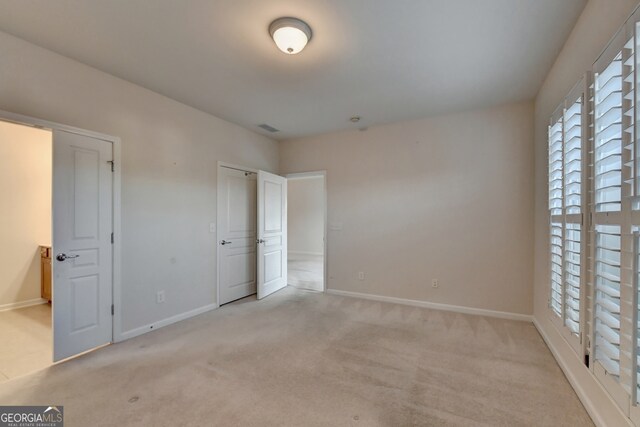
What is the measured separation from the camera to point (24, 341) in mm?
2855

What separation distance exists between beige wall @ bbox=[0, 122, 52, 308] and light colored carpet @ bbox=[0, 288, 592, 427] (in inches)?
100

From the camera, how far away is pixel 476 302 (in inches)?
146

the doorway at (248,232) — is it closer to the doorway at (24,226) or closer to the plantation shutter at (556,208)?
the doorway at (24,226)

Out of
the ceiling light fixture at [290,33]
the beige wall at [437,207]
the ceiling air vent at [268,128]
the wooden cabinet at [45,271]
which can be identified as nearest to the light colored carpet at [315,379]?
the beige wall at [437,207]

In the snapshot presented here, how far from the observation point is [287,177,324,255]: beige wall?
8789mm

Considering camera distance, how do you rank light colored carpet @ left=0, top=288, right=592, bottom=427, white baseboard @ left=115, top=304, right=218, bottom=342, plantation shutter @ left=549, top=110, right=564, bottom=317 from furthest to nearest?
white baseboard @ left=115, top=304, right=218, bottom=342
plantation shutter @ left=549, top=110, right=564, bottom=317
light colored carpet @ left=0, top=288, right=592, bottom=427

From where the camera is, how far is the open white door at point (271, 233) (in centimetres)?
441

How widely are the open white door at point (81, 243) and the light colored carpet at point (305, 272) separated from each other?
10.1 feet

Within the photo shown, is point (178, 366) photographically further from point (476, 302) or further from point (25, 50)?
point (476, 302)

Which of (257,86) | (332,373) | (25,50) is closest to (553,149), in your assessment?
(332,373)

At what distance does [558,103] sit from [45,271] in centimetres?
678

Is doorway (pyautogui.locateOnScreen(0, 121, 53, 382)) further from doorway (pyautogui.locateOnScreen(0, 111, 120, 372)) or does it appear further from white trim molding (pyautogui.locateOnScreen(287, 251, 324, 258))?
white trim molding (pyautogui.locateOnScreen(287, 251, 324, 258))

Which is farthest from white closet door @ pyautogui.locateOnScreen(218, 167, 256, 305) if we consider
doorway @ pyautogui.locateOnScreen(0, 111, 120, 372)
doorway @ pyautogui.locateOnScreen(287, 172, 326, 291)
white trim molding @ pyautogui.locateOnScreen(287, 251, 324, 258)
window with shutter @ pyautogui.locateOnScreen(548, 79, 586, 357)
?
white trim molding @ pyautogui.locateOnScreen(287, 251, 324, 258)

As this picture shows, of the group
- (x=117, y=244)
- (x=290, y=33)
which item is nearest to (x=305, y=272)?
(x=117, y=244)
